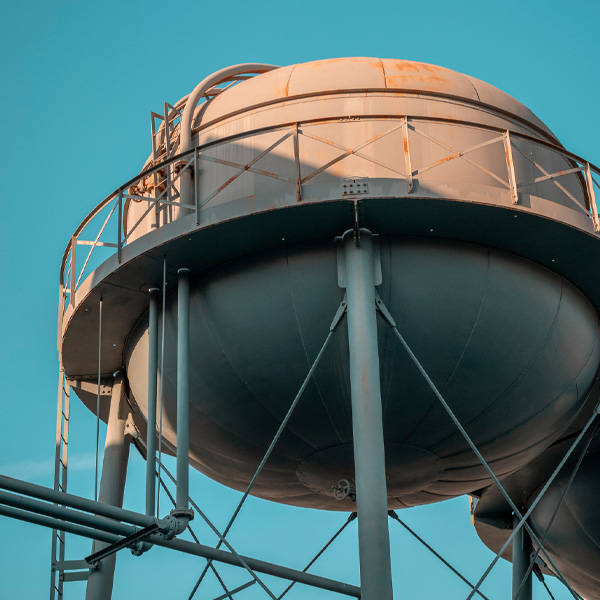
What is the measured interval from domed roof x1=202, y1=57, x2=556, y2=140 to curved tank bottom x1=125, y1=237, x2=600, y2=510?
1.88m

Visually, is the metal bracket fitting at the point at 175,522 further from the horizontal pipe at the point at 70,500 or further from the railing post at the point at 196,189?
the railing post at the point at 196,189

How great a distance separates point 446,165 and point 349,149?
1055mm

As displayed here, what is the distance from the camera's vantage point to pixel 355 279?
10992mm

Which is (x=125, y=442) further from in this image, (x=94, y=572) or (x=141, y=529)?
(x=141, y=529)

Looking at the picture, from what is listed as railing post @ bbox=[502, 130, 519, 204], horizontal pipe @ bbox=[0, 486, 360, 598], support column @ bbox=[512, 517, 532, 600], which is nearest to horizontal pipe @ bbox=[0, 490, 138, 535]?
horizontal pipe @ bbox=[0, 486, 360, 598]

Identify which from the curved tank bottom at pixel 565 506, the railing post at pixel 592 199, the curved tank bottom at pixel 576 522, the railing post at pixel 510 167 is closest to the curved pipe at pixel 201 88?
the railing post at pixel 510 167

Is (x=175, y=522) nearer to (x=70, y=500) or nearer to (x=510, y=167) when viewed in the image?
(x=70, y=500)

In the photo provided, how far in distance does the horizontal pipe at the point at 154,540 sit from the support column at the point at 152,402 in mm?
491

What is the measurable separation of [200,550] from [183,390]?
172 centimetres

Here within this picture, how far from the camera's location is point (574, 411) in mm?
13047

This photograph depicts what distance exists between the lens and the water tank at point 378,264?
11328mm

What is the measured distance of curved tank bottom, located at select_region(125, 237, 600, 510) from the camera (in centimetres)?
1140

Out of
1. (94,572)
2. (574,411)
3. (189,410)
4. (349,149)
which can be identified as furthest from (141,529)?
(574,411)

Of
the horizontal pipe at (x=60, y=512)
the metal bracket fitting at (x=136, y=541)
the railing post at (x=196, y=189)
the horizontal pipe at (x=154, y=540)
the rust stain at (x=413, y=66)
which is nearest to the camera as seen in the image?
the horizontal pipe at (x=60, y=512)
